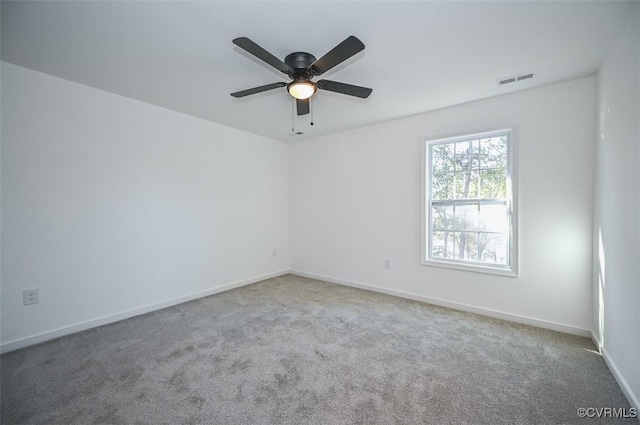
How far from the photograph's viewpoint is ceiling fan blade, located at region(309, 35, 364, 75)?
154 centimetres

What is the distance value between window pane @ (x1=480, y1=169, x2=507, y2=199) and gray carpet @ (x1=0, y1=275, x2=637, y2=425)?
1.40 meters

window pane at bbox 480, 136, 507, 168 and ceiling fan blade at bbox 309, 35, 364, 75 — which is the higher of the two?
ceiling fan blade at bbox 309, 35, 364, 75

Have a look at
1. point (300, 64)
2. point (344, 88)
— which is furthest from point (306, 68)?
point (344, 88)

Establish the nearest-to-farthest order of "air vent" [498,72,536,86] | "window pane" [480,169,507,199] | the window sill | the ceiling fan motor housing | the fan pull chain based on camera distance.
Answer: the ceiling fan motor housing → "air vent" [498,72,536,86] → the window sill → "window pane" [480,169,507,199] → the fan pull chain

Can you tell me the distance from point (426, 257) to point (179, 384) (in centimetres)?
292

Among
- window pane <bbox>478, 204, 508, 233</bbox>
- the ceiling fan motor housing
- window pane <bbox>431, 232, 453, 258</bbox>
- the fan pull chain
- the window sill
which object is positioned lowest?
the window sill

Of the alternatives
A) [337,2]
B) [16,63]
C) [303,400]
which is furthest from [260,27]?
[303,400]

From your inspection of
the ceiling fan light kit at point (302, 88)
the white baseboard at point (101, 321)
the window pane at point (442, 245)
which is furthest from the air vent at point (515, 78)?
the white baseboard at point (101, 321)

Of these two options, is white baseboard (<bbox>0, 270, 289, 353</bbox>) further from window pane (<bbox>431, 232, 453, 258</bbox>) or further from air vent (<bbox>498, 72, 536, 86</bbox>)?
air vent (<bbox>498, 72, 536, 86</bbox>)

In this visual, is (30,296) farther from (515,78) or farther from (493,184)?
(515,78)

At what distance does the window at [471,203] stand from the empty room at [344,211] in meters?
0.02

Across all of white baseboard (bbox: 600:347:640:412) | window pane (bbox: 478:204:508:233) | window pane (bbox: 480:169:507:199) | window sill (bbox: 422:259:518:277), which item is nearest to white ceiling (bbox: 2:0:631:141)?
window pane (bbox: 480:169:507:199)

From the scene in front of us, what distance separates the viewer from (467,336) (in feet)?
8.13

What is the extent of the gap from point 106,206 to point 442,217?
3936mm
